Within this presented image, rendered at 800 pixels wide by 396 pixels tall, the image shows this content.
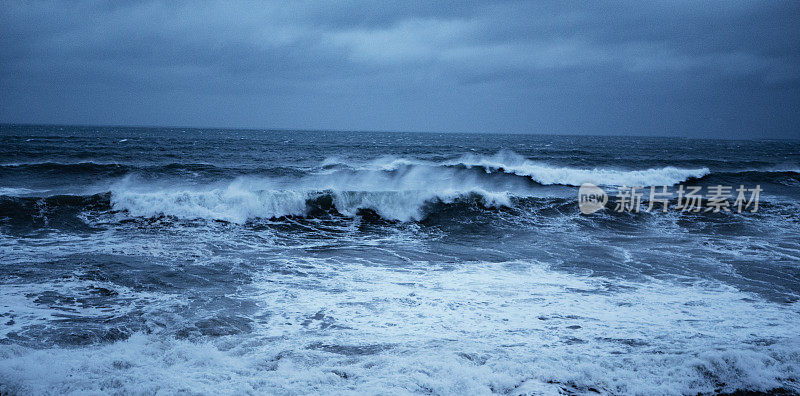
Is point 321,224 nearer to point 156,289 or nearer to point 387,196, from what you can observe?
point 387,196

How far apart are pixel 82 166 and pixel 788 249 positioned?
953 inches

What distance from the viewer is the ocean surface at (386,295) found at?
405 centimetres

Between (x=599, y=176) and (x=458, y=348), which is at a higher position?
(x=599, y=176)

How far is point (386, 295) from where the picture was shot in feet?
21.0

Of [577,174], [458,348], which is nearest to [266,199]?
[458,348]

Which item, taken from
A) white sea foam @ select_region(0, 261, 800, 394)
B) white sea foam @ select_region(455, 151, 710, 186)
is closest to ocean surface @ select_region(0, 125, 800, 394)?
white sea foam @ select_region(0, 261, 800, 394)

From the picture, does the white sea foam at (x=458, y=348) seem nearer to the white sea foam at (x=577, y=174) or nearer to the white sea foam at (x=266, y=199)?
the white sea foam at (x=266, y=199)

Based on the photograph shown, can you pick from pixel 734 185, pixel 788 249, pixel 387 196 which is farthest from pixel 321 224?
pixel 734 185

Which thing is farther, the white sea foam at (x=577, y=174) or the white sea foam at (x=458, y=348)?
the white sea foam at (x=577, y=174)

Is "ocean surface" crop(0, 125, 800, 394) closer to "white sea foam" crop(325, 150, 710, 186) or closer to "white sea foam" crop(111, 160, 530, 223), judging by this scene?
"white sea foam" crop(111, 160, 530, 223)

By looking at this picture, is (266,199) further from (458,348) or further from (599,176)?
(599,176)

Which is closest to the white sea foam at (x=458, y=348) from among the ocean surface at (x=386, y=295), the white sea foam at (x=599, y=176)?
the ocean surface at (x=386, y=295)

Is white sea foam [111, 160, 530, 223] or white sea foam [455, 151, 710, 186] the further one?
white sea foam [455, 151, 710, 186]

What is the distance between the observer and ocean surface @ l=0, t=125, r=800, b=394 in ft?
13.3
